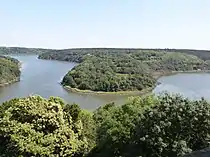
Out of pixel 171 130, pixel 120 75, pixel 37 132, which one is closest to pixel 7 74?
pixel 120 75

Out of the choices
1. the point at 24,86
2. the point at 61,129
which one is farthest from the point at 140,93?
the point at 61,129

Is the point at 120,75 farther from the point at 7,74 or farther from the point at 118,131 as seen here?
the point at 118,131

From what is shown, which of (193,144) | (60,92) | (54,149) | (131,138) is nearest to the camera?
(193,144)

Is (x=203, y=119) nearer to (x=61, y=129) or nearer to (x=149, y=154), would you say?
(x=149, y=154)

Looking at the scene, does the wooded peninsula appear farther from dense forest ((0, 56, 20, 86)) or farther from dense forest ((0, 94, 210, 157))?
dense forest ((0, 94, 210, 157))

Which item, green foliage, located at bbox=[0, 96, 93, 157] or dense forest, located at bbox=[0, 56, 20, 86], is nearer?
green foliage, located at bbox=[0, 96, 93, 157]

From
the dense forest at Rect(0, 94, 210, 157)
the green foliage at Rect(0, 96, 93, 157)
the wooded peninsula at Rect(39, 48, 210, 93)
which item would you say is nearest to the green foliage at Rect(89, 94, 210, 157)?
the dense forest at Rect(0, 94, 210, 157)

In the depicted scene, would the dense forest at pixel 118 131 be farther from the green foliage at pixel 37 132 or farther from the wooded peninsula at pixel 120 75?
the wooded peninsula at pixel 120 75
